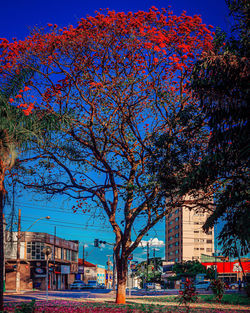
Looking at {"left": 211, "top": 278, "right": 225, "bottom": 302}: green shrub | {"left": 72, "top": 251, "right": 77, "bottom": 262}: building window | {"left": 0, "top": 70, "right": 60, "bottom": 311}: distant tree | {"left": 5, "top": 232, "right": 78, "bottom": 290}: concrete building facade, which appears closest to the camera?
{"left": 0, "top": 70, "right": 60, "bottom": 311}: distant tree

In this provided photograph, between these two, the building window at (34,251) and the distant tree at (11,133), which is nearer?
the distant tree at (11,133)

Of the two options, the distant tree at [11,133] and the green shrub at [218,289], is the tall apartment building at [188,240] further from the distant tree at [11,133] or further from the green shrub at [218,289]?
the distant tree at [11,133]

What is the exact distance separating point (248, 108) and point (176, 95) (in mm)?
→ 9092

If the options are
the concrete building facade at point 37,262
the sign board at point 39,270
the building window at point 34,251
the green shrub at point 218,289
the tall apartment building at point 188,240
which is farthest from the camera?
the tall apartment building at point 188,240

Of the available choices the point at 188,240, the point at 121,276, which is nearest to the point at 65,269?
the point at 188,240

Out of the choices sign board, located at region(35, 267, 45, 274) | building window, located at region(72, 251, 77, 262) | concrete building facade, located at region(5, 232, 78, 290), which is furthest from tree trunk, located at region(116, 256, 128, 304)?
building window, located at region(72, 251, 77, 262)

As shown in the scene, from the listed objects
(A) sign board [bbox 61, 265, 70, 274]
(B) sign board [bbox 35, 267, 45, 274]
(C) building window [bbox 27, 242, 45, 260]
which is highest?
(C) building window [bbox 27, 242, 45, 260]

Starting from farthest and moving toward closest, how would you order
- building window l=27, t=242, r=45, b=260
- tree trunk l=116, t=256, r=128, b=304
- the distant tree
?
building window l=27, t=242, r=45, b=260 < tree trunk l=116, t=256, r=128, b=304 < the distant tree

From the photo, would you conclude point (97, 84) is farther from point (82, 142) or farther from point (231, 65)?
point (231, 65)

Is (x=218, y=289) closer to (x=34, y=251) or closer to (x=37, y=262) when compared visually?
Answer: (x=37, y=262)

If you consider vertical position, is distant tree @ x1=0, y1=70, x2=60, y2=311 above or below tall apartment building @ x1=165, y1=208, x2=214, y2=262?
above

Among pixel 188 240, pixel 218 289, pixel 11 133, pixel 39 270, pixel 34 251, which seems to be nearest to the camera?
pixel 11 133

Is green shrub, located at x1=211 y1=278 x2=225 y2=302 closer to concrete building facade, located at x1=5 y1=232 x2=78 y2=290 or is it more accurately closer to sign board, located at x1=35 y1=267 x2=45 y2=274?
concrete building facade, located at x1=5 y1=232 x2=78 y2=290

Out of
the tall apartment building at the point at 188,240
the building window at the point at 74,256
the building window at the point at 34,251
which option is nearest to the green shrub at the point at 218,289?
the building window at the point at 34,251
